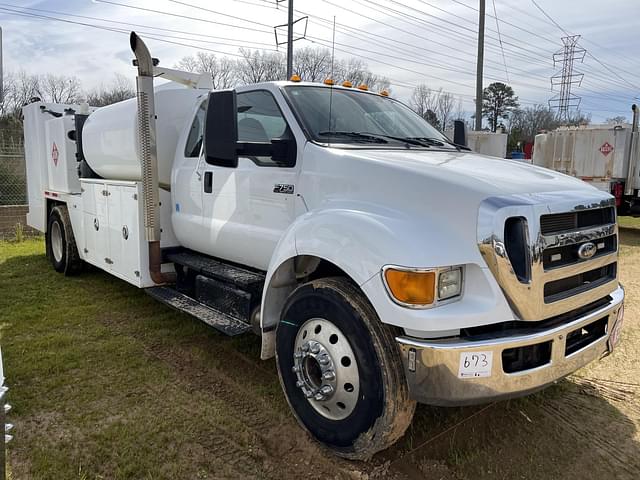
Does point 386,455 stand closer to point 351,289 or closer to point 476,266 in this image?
point 351,289

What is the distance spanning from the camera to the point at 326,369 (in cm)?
291

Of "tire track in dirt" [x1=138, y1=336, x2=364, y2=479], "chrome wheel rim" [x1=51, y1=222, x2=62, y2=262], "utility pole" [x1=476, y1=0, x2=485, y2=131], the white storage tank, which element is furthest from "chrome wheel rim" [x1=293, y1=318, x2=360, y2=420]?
"utility pole" [x1=476, y1=0, x2=485, y2=131]

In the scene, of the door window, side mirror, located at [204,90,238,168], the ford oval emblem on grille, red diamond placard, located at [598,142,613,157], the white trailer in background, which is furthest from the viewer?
red diamond placard, located at [598,142,613,157]

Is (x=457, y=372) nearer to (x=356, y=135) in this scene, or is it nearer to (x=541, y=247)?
(x=541, y=247)

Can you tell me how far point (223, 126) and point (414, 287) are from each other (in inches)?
69.9

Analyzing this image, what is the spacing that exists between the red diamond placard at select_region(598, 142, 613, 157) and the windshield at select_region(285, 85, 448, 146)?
10505 mm

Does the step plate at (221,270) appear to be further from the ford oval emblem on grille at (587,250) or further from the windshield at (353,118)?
the ford oval emblem on grille at (587,250)

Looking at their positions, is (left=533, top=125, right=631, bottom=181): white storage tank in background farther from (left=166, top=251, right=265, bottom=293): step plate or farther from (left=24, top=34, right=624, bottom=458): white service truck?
(left=166, top=251, right=265, bottom=293): step plate

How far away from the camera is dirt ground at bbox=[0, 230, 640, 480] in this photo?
293 centimetres

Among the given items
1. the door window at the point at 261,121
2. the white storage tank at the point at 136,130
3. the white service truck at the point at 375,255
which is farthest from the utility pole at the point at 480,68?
the door window at the point at 261,121

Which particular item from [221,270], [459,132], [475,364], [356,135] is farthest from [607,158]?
[475,364]

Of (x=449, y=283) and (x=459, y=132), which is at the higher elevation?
(x=459, y=132)

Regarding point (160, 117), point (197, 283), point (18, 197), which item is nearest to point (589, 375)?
point (197, 283)

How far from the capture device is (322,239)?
2969 mm
